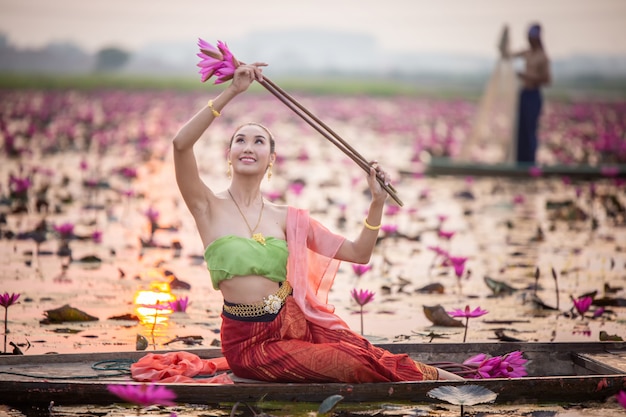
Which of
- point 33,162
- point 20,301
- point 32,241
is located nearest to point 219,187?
point 33,162

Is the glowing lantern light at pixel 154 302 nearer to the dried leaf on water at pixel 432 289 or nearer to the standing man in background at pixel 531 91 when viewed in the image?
the dried leaf on water at pixel 432 289

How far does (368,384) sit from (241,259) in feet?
2.30

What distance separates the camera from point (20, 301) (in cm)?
638

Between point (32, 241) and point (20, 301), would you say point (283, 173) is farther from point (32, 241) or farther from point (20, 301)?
point (20, 301)

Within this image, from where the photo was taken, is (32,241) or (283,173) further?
(283,173)

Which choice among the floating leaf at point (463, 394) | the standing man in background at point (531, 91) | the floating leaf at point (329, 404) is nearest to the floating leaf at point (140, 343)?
the floating leaf at point (329, 404)

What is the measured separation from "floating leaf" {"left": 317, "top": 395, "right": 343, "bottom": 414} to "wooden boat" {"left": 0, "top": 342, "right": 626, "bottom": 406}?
33cm

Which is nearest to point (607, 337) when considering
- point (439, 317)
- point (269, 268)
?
point (439, 317)

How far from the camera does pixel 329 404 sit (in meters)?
3.97

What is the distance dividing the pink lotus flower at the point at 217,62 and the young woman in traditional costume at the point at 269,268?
0.06 metres

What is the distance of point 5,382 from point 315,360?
3.85ft

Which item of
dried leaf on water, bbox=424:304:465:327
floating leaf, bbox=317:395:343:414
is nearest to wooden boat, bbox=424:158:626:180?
dried leaf on water, bbox=424:304:465:327

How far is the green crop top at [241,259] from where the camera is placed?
4.53 m

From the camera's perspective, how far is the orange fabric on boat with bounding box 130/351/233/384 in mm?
4492
